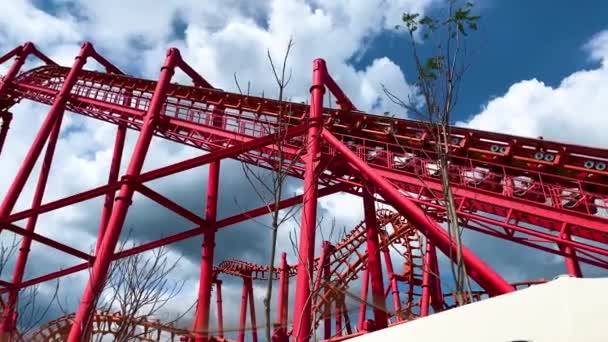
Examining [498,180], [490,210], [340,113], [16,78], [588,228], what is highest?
[16,78]

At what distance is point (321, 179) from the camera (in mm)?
10953

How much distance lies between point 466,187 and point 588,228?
6.04 ft

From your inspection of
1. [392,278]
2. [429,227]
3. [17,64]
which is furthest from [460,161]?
[17,64]

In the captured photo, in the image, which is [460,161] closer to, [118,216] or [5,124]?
[118,216]

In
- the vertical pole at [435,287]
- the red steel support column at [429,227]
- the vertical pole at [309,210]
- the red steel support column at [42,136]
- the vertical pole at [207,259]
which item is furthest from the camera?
the vertical pole at [435,287]

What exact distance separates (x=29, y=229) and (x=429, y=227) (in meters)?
10.4

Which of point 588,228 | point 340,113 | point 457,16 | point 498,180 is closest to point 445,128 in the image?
point 457,16

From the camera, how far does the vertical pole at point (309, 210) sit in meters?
7.85

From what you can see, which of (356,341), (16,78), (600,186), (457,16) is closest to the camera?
(356,341)

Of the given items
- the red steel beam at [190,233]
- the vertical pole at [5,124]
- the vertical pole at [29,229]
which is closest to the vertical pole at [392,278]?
the red steel beam at [190,233]

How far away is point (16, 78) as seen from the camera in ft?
56.2

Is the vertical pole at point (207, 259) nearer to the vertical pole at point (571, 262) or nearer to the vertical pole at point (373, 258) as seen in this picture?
the vertical pole at point (373, 258)

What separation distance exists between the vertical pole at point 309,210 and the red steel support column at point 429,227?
1.44ft

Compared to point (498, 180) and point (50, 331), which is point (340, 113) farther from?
point (50, 331)
